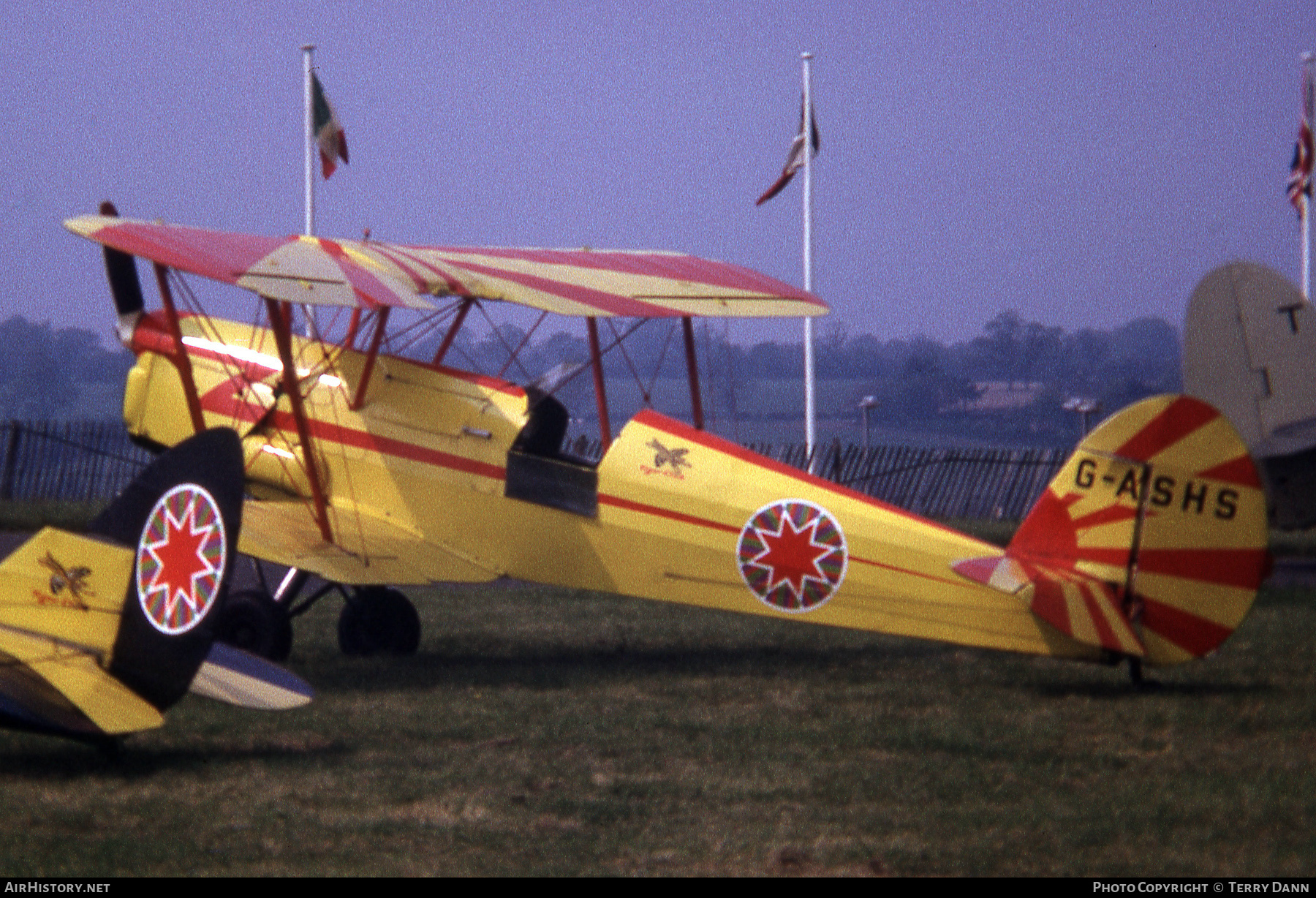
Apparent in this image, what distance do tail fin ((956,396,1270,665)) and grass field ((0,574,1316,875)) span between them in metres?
0.45

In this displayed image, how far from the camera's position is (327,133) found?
56.0ft

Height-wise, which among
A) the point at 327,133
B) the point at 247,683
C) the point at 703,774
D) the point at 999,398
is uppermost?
the point at 327,133

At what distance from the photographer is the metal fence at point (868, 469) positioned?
17.6 m

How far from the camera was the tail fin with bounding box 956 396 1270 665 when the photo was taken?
21.0ft

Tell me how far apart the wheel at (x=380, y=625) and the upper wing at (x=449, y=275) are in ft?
6.82

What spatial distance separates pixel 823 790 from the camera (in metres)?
5.35

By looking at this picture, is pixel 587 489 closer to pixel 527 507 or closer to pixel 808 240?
pixel 527 507

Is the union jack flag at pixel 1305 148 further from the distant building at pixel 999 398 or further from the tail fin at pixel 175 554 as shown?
the tail fin at pixel 175 554

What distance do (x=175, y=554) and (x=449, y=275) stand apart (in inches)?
119

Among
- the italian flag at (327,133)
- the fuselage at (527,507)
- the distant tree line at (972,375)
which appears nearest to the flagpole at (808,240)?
the distant tree line at (972,375)

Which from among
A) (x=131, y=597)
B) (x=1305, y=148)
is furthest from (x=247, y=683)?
(x=1305, y=148)

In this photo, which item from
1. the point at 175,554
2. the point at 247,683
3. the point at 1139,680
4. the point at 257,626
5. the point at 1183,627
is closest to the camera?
the point at 175,554

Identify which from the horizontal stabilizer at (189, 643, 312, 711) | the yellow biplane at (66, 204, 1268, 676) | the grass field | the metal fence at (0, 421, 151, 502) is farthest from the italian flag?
the horizontal stabilizer at (189, 643, 312, 711)

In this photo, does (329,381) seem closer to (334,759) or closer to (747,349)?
(334,759)
